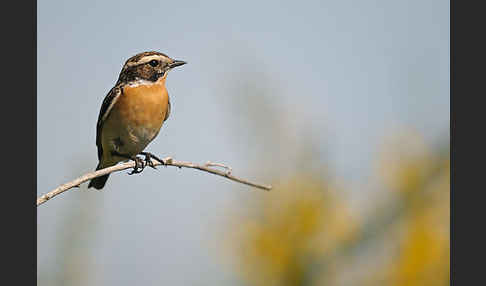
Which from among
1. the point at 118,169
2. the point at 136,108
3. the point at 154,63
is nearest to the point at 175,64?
the point at 154,63

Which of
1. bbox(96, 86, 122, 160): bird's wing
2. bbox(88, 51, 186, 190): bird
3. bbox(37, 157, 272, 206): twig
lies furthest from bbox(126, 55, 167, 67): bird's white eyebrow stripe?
bbox(37, 157, 272, 206): twig

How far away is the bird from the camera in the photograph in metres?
1.30

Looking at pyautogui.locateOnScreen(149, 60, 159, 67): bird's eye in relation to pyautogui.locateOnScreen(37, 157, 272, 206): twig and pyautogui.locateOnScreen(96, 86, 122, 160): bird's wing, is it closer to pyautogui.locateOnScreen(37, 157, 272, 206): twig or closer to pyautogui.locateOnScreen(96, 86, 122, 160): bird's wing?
pyautogui.locateOnScreen(96, 86, 122, 160): bird's wing

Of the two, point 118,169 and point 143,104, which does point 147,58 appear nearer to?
point 143,104

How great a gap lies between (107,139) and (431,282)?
1.06m

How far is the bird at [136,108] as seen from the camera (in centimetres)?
130

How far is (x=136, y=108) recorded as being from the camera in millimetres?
1321

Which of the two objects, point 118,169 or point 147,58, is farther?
point 147,58

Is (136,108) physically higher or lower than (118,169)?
higher

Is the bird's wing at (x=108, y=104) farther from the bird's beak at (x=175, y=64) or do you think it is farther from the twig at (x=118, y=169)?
the twig at (x=118, y=169)

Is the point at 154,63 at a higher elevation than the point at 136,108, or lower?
higher

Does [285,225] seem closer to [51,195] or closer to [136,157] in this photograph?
[51,195]

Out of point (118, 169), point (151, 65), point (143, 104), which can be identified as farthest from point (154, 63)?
point (118, 169)

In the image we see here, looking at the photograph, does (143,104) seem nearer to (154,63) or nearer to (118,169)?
(154,63)
